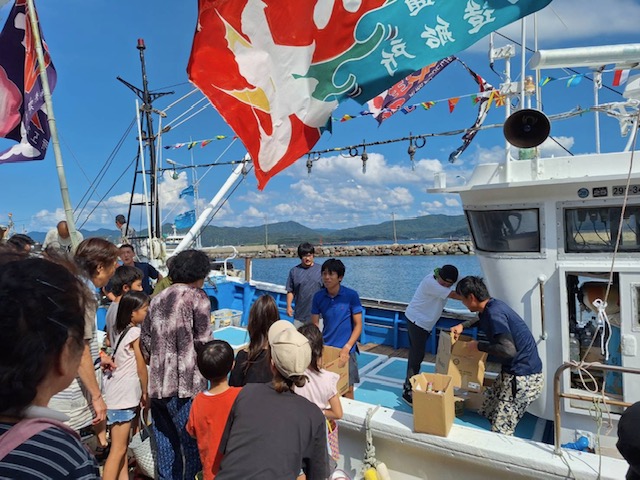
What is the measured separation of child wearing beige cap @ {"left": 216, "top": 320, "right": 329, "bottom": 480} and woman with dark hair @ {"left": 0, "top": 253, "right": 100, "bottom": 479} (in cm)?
94

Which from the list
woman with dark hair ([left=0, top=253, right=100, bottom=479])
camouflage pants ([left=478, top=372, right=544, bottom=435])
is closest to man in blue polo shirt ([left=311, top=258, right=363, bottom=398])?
camouflage pants ([left=478, top=372, right=544, bottom=435])

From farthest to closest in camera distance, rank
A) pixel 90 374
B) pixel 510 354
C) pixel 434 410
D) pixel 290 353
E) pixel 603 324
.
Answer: pixel 603 324 < pixel 510 354 < pixel 434 410 < pixel 90 374 < pixel 290 353

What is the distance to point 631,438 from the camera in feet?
4.51

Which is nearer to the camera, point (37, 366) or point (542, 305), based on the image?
point (37, 366)

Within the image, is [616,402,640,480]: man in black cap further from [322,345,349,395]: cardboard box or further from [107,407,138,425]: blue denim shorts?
[107,407,138,425]: blue denim shorts

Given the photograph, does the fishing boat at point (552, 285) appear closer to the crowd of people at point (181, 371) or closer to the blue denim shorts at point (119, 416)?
the crowd of people at point (181, 371)

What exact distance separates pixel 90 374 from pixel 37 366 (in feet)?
5.70

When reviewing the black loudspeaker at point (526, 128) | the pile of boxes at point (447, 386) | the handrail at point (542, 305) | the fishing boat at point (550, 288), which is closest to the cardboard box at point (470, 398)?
the pile of boxes at point (447, 386)

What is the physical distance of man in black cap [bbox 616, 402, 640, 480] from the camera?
4.47ft

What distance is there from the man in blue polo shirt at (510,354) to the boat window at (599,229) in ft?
2.98

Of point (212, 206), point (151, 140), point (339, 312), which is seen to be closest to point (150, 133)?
point (151, 140)

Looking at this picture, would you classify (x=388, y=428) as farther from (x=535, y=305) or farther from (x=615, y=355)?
(x=615, y=355)

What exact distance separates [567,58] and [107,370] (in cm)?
433

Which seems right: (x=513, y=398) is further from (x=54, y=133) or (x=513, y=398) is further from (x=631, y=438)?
(x=54, y=133)
